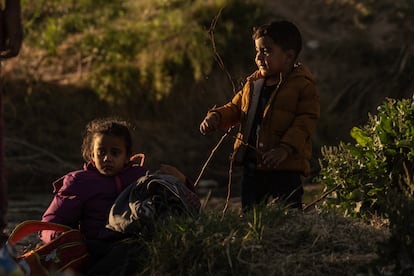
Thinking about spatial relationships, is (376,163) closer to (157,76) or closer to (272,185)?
(272,185)

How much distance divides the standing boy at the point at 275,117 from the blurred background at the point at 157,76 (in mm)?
5232

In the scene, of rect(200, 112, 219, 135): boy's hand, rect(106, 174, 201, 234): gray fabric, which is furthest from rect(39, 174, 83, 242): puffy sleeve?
rect(200, 112, 219, 135): boy's hand

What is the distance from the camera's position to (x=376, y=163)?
6.27 meters

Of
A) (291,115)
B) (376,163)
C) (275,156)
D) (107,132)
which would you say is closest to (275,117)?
(291,115)

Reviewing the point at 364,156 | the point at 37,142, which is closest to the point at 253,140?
the point at 364,156

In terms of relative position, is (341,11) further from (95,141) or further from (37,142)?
(95,141)

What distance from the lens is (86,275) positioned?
5699 mm

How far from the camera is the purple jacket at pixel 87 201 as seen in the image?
19.7 ft

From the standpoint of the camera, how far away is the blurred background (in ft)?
41.9

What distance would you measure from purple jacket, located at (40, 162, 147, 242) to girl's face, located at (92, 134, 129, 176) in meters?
0.04

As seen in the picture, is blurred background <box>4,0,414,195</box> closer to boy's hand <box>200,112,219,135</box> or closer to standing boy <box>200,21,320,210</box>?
standing boy <box>200,21,320,210</box>

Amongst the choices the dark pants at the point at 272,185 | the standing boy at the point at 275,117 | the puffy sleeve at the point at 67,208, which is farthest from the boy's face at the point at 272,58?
the puffy sleeve at the point at 67,208

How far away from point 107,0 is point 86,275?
9789mm

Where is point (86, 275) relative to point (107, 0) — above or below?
below
